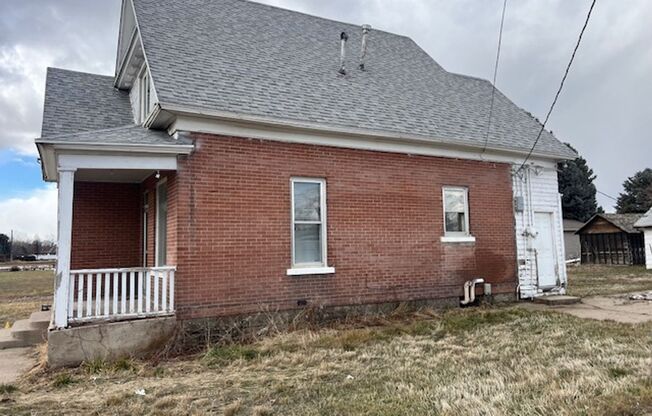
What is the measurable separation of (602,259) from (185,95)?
32.4 metres

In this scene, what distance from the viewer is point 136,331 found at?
790cm

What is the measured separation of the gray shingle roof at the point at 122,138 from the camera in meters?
7.64

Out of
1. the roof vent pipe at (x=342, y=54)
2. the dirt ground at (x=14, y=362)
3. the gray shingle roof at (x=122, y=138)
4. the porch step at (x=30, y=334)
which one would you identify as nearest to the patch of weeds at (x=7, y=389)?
the dirt ground at (x=14, y=362)

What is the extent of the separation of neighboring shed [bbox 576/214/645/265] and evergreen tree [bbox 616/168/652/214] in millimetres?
19380

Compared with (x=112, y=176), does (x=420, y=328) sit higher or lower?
lower

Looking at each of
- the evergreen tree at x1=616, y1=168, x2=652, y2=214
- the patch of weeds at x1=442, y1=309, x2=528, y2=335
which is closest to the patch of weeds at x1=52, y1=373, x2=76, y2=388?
the patch of weeds at x1=442, y1=309, x2=528, y2=335

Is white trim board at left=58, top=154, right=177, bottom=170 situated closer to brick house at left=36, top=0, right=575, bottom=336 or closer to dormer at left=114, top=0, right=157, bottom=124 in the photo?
brick house at left=36, top=0, right=575, bottom=336

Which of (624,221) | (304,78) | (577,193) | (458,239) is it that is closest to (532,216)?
(458,239)

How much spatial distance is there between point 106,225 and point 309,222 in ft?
16.2

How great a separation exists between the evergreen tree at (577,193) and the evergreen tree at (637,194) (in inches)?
221

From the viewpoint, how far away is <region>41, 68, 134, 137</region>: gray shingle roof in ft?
33.7

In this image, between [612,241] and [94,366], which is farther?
[612,241]

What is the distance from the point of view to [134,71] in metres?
11.8

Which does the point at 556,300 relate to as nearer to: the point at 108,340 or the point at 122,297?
the point at 122,297
